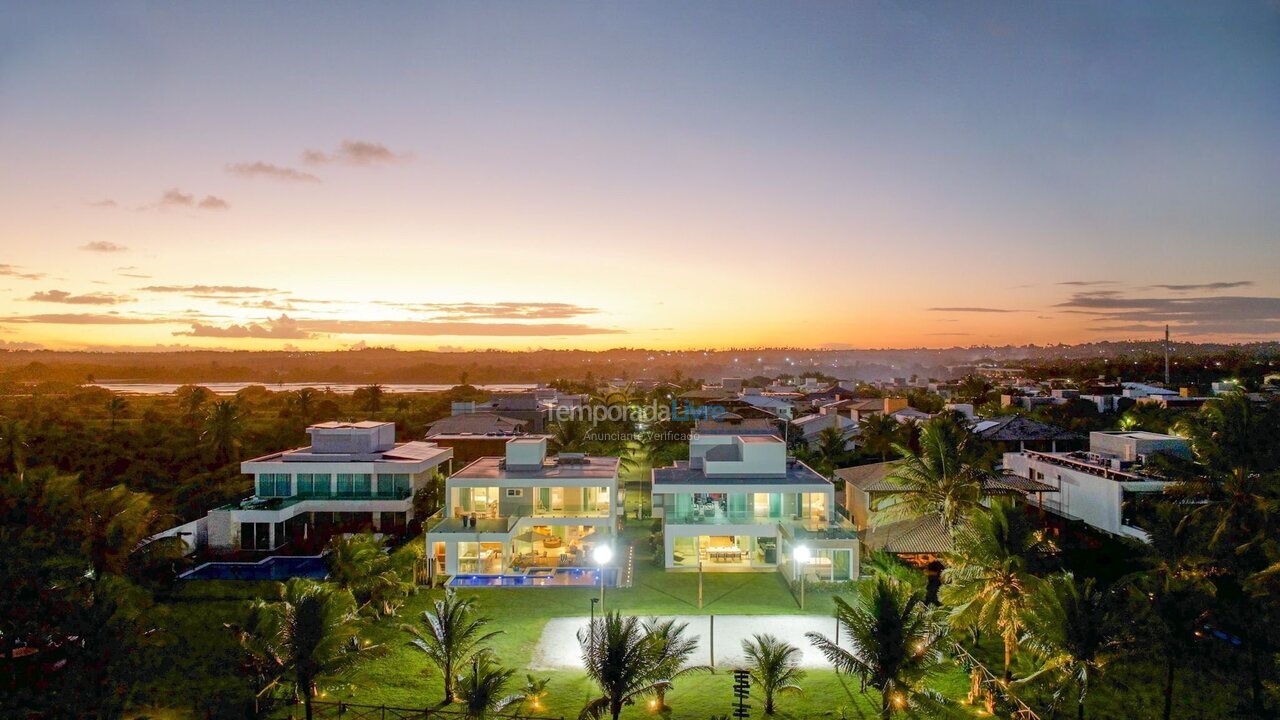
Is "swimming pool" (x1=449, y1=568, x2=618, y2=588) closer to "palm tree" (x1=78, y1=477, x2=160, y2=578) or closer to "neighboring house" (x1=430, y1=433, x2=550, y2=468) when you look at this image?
"palm tree" (x1=78, y1=477, x2=160, y2=578)

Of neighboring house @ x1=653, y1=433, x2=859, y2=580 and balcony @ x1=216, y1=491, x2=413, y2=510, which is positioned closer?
→ neighboring house @ x1=653, y1=433, x2=859, y2=580

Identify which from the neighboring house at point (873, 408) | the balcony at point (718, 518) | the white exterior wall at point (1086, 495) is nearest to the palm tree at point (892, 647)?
the balcony at point (718, 518)

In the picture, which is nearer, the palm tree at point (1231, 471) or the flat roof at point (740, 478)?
the palm tree at point (1231, 471)

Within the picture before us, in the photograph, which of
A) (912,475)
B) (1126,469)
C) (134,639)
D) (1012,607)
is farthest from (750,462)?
(134,639)

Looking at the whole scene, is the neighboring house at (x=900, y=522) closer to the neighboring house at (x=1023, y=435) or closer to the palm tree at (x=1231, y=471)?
the palm tree at (x=1231, y=471)

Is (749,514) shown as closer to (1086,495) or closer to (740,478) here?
(740,478)

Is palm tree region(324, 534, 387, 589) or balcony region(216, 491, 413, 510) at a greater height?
palm tree region(324, 534, 387, 589)

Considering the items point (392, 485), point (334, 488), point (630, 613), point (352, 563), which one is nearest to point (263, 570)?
point (334, 488)

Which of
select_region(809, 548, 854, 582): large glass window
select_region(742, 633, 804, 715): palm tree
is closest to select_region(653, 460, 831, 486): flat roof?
select_region(809, 548, 854, 582): large glass window
